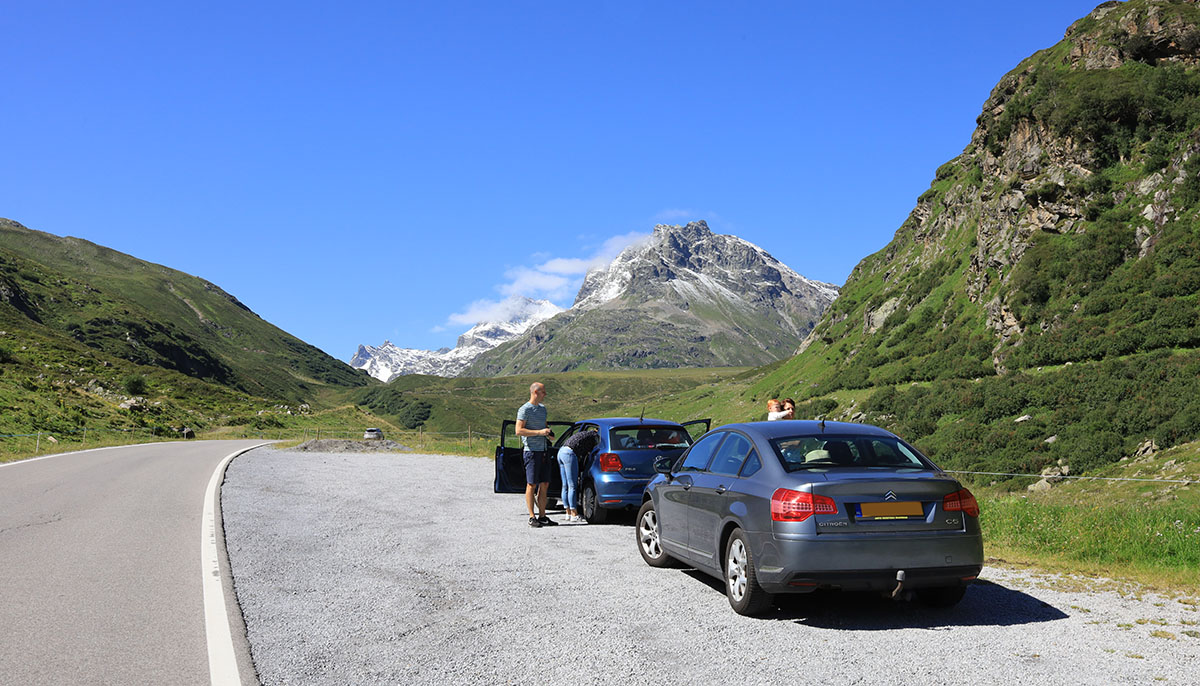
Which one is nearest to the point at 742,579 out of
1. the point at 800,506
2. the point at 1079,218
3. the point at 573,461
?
the point at 800,506

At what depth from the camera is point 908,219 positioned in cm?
11275

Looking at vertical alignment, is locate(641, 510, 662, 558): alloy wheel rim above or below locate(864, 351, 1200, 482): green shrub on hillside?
below

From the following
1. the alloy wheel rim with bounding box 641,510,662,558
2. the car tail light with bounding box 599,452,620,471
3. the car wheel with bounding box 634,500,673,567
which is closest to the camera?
the car wheel with bounding box 634,500,673,567

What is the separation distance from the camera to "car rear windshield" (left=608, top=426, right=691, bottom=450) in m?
12.7

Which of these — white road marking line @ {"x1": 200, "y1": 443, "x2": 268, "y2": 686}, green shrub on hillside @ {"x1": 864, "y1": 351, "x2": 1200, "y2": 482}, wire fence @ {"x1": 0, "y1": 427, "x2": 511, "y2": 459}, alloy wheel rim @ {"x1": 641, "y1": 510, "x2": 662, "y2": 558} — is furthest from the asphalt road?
green shrub on hillside @ {"x1": 864, "y1": 351, "x2": 1200, "y2": 482}

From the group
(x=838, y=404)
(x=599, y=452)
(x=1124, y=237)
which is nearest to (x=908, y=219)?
(x=838, y=404)

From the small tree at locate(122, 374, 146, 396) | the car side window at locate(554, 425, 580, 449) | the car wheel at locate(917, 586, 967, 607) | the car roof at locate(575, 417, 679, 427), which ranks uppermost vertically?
the small tree at locate(122, 374, 146, 396)

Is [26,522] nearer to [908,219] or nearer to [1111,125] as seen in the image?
[1111,125]

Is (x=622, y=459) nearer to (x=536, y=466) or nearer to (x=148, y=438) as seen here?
(x=536, y=466)

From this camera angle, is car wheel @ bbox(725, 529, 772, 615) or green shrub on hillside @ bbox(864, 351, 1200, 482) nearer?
car wheel @ bbox(725, 529, 772, 615)

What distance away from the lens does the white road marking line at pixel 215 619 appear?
4.93m

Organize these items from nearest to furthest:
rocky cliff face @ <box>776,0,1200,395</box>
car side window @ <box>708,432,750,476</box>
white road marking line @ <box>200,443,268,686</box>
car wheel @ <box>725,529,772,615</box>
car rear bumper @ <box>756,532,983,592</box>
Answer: white road marking line @ <box>200,443,268,686</box> → car rear bumper @ <box>756,532,983,592</box> → car wheel @ <box>725,529,772,615</box> → car side window @ <box>708,432,750,476</box> → rocky cliff face @ <box>776,0,1200,395</box>

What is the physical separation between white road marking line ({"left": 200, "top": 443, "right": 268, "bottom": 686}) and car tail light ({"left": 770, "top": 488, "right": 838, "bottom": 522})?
412 cm

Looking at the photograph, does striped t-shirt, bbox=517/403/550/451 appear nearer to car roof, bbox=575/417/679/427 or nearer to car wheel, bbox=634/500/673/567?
car roof, bbox=575/417/679/427
